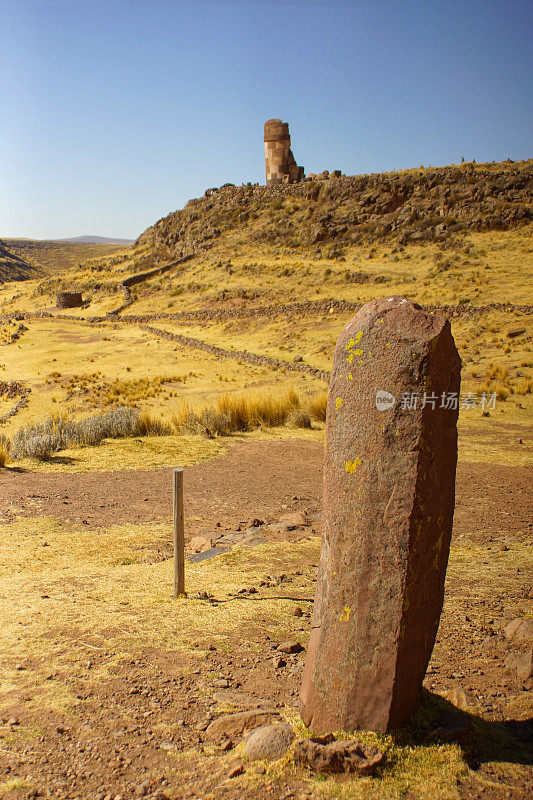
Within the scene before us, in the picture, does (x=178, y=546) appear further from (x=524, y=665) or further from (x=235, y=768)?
(x=524, y=665)

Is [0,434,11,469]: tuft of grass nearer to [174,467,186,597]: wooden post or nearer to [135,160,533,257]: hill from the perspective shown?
[174,467,186,597]: wooden post

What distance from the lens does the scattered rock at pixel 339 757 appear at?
2658 millimetres

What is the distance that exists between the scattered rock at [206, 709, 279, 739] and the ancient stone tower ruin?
5234cm

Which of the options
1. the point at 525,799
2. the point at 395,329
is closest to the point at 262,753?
the point at 525,799

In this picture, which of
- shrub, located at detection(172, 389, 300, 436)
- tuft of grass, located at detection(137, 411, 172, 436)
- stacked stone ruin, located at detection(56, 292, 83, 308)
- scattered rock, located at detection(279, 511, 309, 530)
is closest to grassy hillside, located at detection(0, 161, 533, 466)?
stacked stone ruin, located at detection(56, 292, 83, 308)

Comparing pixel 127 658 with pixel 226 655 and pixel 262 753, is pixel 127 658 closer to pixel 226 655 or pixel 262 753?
pixel 226 655

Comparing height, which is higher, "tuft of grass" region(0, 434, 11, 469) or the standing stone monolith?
the standing stone monolith

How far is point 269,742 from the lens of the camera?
285 cm

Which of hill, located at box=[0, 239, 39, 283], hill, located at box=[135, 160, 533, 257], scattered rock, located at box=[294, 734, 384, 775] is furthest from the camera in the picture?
hill, located at box=[0, 239, 39, 283]

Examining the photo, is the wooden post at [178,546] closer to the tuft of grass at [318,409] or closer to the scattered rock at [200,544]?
the scattered rock at [200,544]

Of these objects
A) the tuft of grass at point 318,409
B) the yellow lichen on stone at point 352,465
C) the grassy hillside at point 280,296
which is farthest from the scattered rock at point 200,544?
the tuft of grass at point 318,409

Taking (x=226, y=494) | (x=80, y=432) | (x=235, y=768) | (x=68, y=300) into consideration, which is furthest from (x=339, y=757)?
(x=68, y=300)

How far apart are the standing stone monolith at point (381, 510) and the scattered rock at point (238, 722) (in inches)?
10.6

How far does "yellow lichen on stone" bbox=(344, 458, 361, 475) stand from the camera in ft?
9.27
